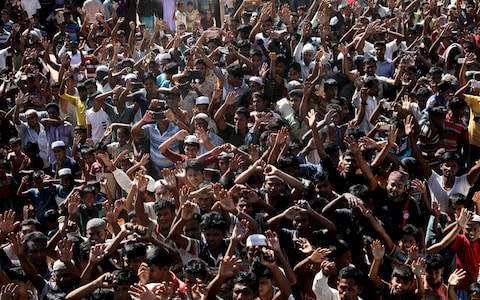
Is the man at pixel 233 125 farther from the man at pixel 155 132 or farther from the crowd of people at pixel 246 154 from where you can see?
the man at pixel 155 132

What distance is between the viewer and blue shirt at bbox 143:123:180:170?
28.9 feet

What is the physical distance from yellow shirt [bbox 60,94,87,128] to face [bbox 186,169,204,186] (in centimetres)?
317

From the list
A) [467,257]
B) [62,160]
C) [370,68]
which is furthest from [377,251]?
[370,68]

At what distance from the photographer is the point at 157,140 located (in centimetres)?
897

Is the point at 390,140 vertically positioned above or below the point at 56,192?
above

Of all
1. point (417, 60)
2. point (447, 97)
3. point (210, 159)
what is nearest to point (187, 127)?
point (210, 159)

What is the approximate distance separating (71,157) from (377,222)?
3.92 meters

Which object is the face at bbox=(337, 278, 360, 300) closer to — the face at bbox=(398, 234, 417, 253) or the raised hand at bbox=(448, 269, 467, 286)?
the raised hand at bbox=(448, 269, 467, 286)

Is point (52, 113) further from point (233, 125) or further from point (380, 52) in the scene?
point (380, 52)

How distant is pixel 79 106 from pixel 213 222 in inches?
186

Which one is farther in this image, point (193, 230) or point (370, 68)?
point (370, 68)

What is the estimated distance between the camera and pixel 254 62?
1076 cm

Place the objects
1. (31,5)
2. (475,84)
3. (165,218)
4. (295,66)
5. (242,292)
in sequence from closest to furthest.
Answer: (242,292) → (165,218) → (475,84) → (295,66) → (31,5)

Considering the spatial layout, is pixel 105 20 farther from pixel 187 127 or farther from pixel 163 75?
pixel 187 127
